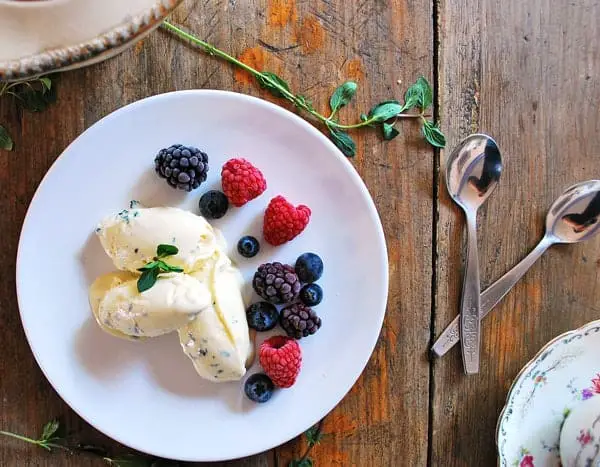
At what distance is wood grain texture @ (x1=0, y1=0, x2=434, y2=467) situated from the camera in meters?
1.21

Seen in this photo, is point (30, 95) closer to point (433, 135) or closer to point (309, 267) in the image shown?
point (309, 267)

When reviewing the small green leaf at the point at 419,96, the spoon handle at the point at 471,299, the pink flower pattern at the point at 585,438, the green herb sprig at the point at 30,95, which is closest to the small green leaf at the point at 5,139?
the green herb sprig at the point at 30,95

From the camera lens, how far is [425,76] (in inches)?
49.3

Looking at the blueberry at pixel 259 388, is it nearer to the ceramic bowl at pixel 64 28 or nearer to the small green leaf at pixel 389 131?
the small green leaf at pixel 389 131

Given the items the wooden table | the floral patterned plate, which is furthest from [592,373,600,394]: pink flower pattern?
the wooden table

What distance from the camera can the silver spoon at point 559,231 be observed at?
49.7 inches

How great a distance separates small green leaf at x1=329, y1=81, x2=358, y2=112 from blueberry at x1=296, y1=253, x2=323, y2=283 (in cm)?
27

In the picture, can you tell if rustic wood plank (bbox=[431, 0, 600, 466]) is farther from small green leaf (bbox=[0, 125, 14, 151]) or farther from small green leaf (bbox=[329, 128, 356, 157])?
small green leaf (bbox=[0, 125, 14, 151])

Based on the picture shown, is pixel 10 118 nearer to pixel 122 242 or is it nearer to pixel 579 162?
pixel 122 242

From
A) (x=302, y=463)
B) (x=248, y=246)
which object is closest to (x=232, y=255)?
(x=248, y=246)

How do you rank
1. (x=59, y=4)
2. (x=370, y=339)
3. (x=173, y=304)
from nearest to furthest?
(x=59, y=4), (x=173, y=304), (x=370, y=339)

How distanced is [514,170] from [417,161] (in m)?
0.19

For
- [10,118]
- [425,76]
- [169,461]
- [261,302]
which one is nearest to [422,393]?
[261,302]

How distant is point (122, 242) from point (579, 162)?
0.85 m
